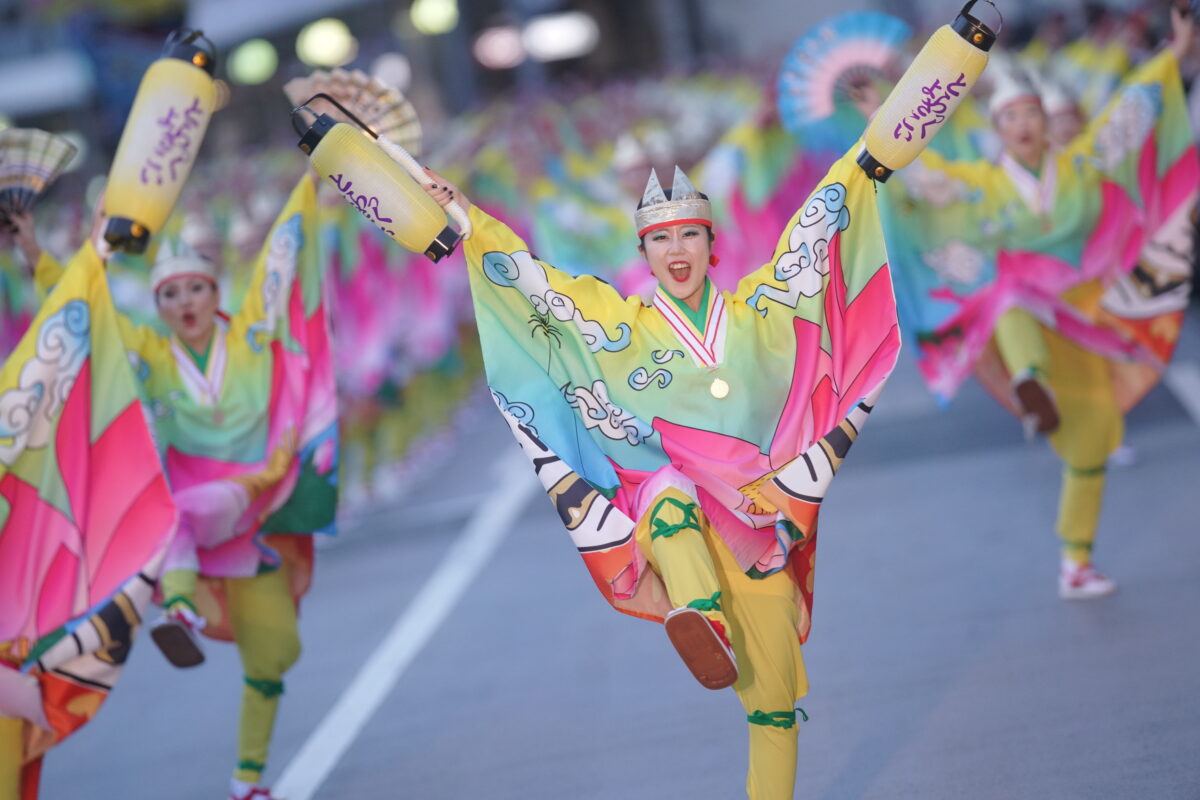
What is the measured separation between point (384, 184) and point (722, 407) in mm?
1046

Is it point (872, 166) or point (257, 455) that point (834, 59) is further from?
point (257, 455)

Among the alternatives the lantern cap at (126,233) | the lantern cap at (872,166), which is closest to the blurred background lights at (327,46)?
the lantern cap at (126,233)

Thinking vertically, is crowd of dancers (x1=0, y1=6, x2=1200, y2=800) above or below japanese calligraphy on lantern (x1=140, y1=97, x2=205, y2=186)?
below

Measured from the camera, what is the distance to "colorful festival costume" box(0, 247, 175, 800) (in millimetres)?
4102

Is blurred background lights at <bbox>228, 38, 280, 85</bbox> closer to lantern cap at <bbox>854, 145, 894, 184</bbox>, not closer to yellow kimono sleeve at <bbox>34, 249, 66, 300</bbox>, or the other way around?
yellow kimono sleeve at <bbox>34, 249, 66, 300</bbox>

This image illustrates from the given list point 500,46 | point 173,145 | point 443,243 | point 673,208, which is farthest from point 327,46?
point 673,208

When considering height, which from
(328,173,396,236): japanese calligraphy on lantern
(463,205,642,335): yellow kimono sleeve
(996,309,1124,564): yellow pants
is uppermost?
(328,173,396,236): japanese calligraphy on lantern

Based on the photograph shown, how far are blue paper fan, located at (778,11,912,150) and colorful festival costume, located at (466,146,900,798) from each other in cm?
155

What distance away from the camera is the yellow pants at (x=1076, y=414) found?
524cm

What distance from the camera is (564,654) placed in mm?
5871

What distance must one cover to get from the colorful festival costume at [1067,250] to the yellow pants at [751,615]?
2261mm

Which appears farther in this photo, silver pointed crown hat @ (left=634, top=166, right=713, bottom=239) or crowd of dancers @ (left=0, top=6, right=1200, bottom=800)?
silver pointed crown hat @ (left=634, top=166, right=713, bottom=239)

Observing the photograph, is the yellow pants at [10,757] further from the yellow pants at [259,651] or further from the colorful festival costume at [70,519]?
the yellow pants at [259,651]

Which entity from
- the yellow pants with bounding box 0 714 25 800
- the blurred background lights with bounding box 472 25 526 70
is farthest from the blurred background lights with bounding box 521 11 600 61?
the yellow pants with bounding box 0 714 25 800
